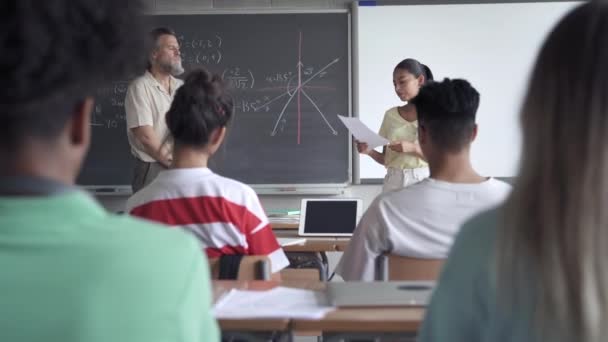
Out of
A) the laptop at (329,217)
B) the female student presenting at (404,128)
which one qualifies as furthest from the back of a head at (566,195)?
the female student presenting at (404,128)

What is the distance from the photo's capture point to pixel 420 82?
4.11 meters

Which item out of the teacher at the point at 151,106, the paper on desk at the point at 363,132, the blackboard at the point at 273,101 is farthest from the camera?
the blackboard at the point at 273,101

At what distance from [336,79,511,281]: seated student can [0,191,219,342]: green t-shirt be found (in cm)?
140

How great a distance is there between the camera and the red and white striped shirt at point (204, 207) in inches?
82.2

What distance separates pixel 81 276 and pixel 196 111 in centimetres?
148

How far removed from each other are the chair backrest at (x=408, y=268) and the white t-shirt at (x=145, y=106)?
2.27 metres

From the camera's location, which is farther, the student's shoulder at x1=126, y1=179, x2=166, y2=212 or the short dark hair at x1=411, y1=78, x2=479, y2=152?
the short dark hair at x1=411, y1=78, x2=479, y2=152

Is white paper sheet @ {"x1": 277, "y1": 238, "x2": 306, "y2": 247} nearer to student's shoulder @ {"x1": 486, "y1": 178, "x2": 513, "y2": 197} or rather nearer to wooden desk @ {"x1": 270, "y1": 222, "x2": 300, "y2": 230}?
wooden desk @ {"x1": 270, "y1": 222, "x2": 300, "y2": 230}

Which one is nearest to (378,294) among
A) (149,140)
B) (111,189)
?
(149,140)

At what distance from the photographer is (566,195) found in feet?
2.64

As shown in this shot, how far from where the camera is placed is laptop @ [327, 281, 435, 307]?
4.89ft

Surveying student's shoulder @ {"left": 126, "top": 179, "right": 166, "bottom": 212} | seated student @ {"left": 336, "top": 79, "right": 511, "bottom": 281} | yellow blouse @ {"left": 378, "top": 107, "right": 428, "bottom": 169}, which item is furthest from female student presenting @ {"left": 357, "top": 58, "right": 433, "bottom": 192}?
student's shoulder @ {"left": 126, "top": 179, "right": 166, "bottom": 212}

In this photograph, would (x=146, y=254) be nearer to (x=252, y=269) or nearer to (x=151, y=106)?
A: (x=252, y=269)

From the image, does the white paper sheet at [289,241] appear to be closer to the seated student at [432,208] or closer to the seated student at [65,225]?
the seated student at [432,208]
